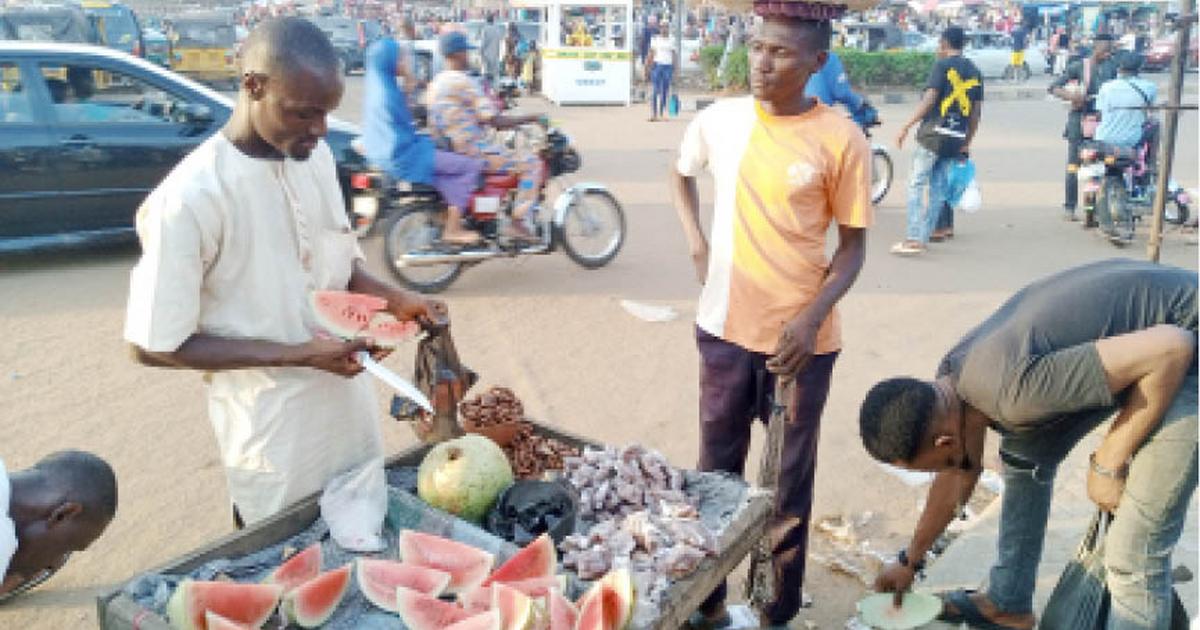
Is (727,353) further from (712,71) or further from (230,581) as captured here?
(712,71)

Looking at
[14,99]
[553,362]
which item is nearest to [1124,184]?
[553,362]

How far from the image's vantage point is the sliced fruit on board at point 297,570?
7.36 feet

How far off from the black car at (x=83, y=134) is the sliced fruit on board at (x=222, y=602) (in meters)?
6.62

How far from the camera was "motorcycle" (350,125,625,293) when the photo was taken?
7.36 m

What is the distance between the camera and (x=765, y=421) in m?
3.38

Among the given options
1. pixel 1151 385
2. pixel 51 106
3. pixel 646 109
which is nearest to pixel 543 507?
pixel 1151 385

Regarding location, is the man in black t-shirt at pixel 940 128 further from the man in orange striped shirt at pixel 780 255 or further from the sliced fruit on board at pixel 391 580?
the sliced fruit on board at pixel 391 580

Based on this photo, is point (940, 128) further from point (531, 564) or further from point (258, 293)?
point (258, 293)

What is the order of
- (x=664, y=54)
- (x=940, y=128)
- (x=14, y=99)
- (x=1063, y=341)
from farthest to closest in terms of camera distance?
(x=664, y=54)
(x=940, y=128)
(x=14, y=99)
(x=1063, y=341)

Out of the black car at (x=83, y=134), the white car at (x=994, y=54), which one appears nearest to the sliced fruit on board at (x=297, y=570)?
the black car at (x=83, y=134)

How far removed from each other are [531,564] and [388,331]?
2.52 feet

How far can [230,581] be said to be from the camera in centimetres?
224

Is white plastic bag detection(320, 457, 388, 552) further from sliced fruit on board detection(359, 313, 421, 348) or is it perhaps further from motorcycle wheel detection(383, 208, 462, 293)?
motorcycle wheel detection(383, 208, 462, 293)

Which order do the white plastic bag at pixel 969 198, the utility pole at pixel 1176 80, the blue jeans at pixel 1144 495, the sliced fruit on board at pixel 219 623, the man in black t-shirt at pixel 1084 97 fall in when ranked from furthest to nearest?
the man in black t-shirt at pixel 1084 97, the white plastic bag at pixel 969 198, the utility pole at pixel 1176 80, the blue jeans at pixel 1144 495, the sliced fruit on board at pixel 219 623
